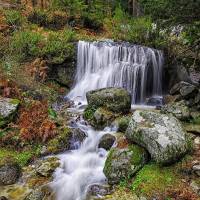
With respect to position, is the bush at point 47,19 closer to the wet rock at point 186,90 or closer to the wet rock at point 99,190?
the wet rock at point 186,90

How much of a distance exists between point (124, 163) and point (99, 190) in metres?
0.87

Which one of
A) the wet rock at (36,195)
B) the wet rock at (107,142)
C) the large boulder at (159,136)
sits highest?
the large boulder at (159,136)

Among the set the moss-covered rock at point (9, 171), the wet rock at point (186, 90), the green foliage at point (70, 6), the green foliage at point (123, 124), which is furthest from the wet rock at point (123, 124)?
the green foliage at point (70, 6)

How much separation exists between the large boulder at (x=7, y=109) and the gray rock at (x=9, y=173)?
2012 millimetres

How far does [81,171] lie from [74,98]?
5923 mm

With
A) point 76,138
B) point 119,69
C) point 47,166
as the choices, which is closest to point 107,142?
point 76,138

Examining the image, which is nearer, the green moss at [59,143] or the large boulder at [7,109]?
the green moss at [59,143]

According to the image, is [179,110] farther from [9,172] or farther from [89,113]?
[9,172]

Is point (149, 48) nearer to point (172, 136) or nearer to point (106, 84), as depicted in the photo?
point (106, 84)

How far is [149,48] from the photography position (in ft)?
53.2

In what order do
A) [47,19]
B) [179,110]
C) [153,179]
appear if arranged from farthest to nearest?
[47,19] < [179,110] < [153,179]

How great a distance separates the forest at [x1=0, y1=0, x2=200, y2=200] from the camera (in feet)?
28.6

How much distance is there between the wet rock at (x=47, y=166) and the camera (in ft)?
30.1

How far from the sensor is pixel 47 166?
9438 millimetres
